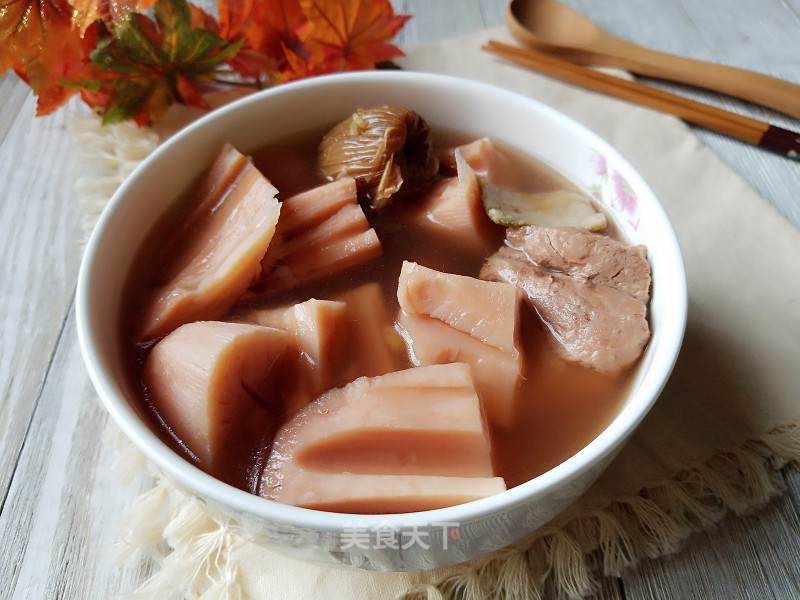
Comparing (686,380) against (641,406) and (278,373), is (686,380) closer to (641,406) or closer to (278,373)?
(641,406)

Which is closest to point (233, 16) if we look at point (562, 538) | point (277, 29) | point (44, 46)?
point (277, 29)

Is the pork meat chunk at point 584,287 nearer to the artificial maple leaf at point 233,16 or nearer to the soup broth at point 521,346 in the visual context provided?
the soup broth at point 521,346

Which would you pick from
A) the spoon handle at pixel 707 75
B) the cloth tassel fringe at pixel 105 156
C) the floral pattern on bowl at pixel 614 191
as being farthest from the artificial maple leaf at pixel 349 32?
the floral pattern on bowl at pixel 614 191

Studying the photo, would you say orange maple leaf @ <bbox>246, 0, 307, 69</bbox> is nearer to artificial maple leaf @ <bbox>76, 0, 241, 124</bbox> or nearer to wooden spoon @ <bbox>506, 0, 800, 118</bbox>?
artificial maple leaf @ <bbox>76, 0, 241, 124</bbox>

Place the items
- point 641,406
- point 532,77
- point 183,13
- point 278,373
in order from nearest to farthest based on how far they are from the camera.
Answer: point 641,406
point 278,373
point 183,13
point 532,77

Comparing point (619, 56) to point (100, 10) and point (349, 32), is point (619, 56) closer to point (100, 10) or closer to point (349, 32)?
point (349, 32)

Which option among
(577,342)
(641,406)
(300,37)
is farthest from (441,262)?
(300,37)
